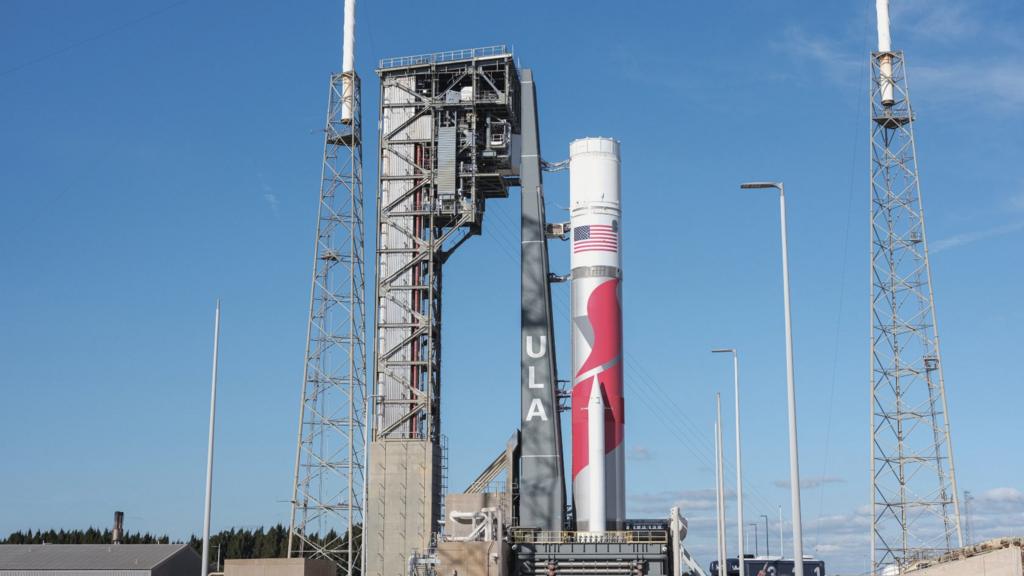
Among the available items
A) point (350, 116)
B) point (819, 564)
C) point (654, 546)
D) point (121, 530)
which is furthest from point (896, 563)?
point (121, 530)

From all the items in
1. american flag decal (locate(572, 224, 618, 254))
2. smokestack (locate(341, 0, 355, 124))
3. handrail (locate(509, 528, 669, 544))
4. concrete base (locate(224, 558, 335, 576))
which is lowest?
concrete base (locate(224, 558, 335, 576))

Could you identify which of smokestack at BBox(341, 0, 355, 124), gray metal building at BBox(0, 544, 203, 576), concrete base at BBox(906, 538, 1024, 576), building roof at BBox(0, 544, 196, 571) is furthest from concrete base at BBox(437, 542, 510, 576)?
building roof at BBox(0, 544, 196, 571)

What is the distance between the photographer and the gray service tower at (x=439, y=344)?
67625mm

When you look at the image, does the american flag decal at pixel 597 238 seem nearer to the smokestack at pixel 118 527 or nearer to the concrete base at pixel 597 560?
the concrete base at pixel 597 560

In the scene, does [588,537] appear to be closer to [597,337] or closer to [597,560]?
[597,560]

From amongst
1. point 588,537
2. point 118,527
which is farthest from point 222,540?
point 588,537

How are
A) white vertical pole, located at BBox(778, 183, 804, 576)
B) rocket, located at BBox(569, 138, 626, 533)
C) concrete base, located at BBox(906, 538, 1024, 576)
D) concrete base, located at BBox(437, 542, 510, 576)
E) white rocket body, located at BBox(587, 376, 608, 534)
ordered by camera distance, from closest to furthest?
white vertical pole, located at BBox(778, 183, 804, 576) < concrete base, located at BBox(437, 542, 510, 576) < concrete base, located at BBox(906, 538, 1024, 576) < white rocket body, located at BBox(587, 376, 608, 534) < rocket, located at BBox(569, 138, 626, 533)

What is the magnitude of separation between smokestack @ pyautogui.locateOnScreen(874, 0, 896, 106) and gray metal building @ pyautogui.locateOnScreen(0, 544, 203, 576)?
206 feet

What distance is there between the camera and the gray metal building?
95.8m

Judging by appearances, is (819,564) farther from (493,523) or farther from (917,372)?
(493,523)

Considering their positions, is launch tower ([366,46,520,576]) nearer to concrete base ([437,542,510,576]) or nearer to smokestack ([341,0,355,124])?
smokestack ([341,0,355,124])

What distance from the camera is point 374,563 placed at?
80.1 metres

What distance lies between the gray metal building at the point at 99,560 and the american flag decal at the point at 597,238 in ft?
146

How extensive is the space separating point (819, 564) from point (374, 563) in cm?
3232
